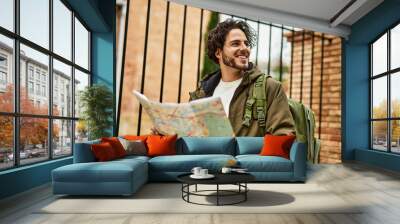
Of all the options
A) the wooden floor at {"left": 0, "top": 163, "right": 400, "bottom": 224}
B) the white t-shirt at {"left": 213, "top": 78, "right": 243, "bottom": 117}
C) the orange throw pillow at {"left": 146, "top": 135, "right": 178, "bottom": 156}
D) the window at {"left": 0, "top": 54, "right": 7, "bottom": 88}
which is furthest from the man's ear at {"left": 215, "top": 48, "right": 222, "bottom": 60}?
the window at {"left": 0, "top": 54, "right": 7, "bottom": 88}

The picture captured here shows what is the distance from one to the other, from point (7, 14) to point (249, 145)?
157 inches

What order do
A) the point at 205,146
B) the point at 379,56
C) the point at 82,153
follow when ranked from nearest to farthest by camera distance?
1. the point at 82,153
2. the point at 205,146
3. the point at 379,56

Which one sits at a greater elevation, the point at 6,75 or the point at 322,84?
the point at 322,84

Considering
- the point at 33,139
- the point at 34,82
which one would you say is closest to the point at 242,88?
the point at 34,82

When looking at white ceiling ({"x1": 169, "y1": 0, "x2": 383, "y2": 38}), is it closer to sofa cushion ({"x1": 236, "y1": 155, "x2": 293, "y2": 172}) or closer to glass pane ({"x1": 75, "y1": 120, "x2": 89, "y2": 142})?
glass pane ({"x1": 75, "y1": 120, "x2": 89, "y2": 142})

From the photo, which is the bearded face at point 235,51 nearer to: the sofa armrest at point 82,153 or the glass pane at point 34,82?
the glass pane at point 34,82

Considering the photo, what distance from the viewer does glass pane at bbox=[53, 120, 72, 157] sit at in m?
6.08

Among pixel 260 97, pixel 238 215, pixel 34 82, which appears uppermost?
pixel 34 82

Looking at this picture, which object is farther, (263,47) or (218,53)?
(263,47)

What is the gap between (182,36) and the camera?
7965 mm

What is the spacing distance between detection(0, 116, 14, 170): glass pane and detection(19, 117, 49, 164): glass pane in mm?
217

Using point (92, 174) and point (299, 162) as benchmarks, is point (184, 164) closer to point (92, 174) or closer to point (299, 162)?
point (92, 174)

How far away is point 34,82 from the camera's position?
17.6 ft

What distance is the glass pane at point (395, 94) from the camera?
751 centimetres
